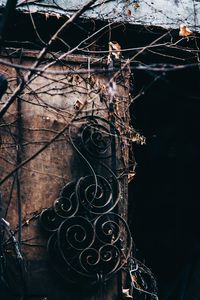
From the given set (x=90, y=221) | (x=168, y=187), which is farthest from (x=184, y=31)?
(x=168, y=187)

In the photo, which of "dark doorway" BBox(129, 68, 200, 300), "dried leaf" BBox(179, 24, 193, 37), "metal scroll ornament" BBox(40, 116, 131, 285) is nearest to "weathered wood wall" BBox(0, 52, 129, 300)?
"metal scroll ornament" BBox(40, 116, 131, 285)

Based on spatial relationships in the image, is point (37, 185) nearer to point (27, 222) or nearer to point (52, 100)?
point (27, 222)

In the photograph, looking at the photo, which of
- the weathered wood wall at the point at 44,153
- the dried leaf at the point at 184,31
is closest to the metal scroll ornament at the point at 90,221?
the weathered wood wall at the point at 44,153

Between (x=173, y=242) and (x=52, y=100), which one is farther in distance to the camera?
(x=173, y=242)

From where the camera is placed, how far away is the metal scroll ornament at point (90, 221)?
611 centimetres

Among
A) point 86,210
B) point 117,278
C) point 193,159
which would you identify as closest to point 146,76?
point 193,159

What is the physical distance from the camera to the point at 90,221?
6.30 m

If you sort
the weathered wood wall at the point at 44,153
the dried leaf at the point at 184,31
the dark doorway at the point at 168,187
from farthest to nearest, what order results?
the dark doorway at the point at 168,187 < the dried leaf at the point at 184,31 < the weathered wood wall at the point at 44,153

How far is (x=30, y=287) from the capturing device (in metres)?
5.93

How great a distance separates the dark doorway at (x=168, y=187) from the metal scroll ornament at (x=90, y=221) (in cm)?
189

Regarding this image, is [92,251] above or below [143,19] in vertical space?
below

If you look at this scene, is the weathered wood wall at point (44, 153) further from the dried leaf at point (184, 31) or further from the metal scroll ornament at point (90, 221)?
the dried leaf at point (184, 31)

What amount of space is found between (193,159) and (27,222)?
375cm

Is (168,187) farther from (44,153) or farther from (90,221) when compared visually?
(44,153)
